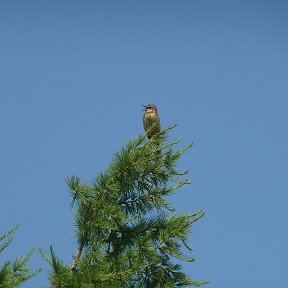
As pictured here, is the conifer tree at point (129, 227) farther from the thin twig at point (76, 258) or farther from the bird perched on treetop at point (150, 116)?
the bird perched on treetop at point (150, 116)

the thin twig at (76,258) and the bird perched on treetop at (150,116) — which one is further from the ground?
the bird perched on treetop at (150,116)

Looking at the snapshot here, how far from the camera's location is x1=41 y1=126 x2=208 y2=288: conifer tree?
505 cm

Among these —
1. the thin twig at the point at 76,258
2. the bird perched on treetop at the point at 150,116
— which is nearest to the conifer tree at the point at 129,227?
the thin twig at the point at 76,258

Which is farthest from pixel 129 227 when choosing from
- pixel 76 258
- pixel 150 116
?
pixel 150 116

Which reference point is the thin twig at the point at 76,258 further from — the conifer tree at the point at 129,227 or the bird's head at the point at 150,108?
the bird's head at the point at 150,108

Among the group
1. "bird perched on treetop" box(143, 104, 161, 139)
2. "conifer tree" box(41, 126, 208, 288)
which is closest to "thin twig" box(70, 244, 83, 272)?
"conifer tree" box(41, 126, 208, 288)

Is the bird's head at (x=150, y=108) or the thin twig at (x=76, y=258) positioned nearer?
the thin twig at (x=76, y=258)

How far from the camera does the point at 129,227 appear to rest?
18.6 feet

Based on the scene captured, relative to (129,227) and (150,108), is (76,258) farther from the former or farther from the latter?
(150,108)

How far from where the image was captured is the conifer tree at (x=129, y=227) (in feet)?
16.6

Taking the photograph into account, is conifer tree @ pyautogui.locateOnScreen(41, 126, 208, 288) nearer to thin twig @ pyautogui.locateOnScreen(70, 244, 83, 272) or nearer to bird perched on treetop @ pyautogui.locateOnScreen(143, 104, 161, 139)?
thin twig @ pyautogui.locateOnScreen(70, 244, 83, 272)

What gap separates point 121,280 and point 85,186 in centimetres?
86

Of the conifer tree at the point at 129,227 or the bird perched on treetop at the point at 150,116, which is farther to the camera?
the bird perched on treetop at the point at 150,116

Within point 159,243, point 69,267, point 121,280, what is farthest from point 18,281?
point 159,243
